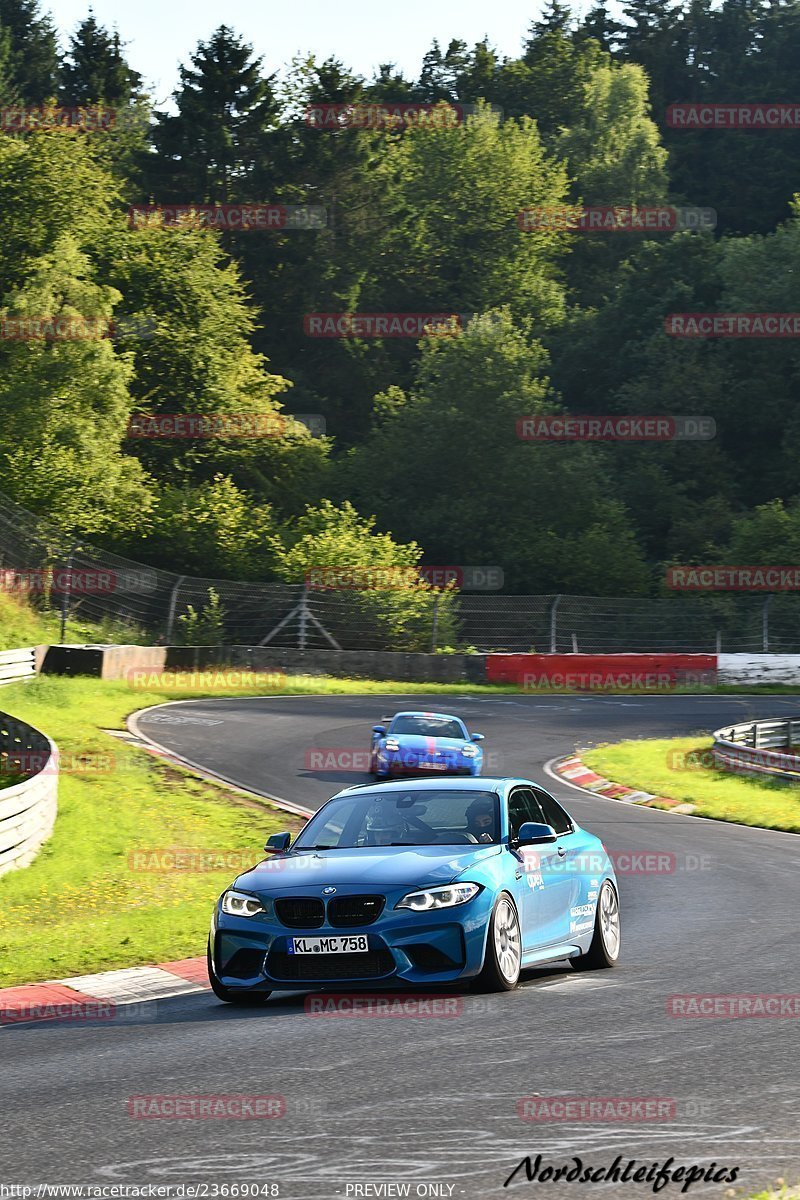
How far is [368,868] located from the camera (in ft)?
31.6

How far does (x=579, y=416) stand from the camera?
225ft

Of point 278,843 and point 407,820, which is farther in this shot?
point 407,820

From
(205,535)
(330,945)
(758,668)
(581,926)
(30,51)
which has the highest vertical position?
(30,51)

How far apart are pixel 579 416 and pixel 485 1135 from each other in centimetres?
6379

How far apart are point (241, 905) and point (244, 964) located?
0.36 meters

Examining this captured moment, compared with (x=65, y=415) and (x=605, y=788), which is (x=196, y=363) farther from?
(x=605, y=788)

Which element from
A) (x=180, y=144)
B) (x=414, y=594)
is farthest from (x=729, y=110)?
(x=414, y=594)

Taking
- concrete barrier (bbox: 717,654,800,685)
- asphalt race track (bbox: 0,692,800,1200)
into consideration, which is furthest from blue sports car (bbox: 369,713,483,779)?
concrete barrier (bbox: 717,654,800,685)

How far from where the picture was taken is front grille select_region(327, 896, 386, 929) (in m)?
9.29

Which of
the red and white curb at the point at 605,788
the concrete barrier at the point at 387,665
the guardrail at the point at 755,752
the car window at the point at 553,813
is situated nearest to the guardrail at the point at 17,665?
the concrete barrier at the point at 387,665

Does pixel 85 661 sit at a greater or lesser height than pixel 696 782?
greater

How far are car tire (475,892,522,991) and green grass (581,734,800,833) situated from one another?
1337 centimetres

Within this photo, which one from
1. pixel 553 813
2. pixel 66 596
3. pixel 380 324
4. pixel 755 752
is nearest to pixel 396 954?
pixel 553 813

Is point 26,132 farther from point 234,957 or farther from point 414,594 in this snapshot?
point 234,957
